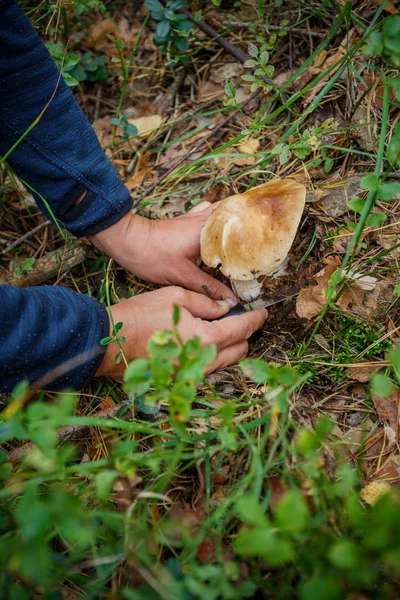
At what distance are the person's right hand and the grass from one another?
10 cm

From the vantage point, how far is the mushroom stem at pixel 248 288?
216 centimetres

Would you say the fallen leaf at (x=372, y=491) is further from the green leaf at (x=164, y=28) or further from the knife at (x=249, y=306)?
the green leaf at (x=164, y=28)

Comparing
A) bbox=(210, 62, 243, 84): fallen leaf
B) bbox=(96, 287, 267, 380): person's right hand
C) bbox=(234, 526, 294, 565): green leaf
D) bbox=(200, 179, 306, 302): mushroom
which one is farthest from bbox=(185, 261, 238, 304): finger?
bbox=(234, 526, 294, 565): green leaf

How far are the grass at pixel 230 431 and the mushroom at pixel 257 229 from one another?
277 mm

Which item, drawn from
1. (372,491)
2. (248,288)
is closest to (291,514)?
(372,491)

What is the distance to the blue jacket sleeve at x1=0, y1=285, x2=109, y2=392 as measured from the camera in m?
1.60

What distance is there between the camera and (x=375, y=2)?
230cm

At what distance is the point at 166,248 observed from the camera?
226 cm

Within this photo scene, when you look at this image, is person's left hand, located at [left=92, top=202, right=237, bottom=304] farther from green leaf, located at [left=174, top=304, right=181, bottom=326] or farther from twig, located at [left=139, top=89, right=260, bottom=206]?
green leaf, located at [left=174, top=304, right=181, bottom=326]

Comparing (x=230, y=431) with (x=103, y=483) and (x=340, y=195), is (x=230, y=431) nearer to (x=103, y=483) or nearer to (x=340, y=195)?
(x=103, y=483)

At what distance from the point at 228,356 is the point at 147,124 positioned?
1.67 meters

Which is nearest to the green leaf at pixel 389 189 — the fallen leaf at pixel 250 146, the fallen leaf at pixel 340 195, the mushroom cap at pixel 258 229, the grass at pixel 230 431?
the grass at pixel 230 431

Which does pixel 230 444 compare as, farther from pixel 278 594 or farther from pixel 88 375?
pixel 88 375

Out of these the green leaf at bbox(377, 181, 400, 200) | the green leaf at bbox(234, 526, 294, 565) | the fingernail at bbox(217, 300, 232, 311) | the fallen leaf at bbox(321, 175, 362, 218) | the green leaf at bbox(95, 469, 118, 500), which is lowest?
the fingernail at bbox(217, 300, 232, 311)
